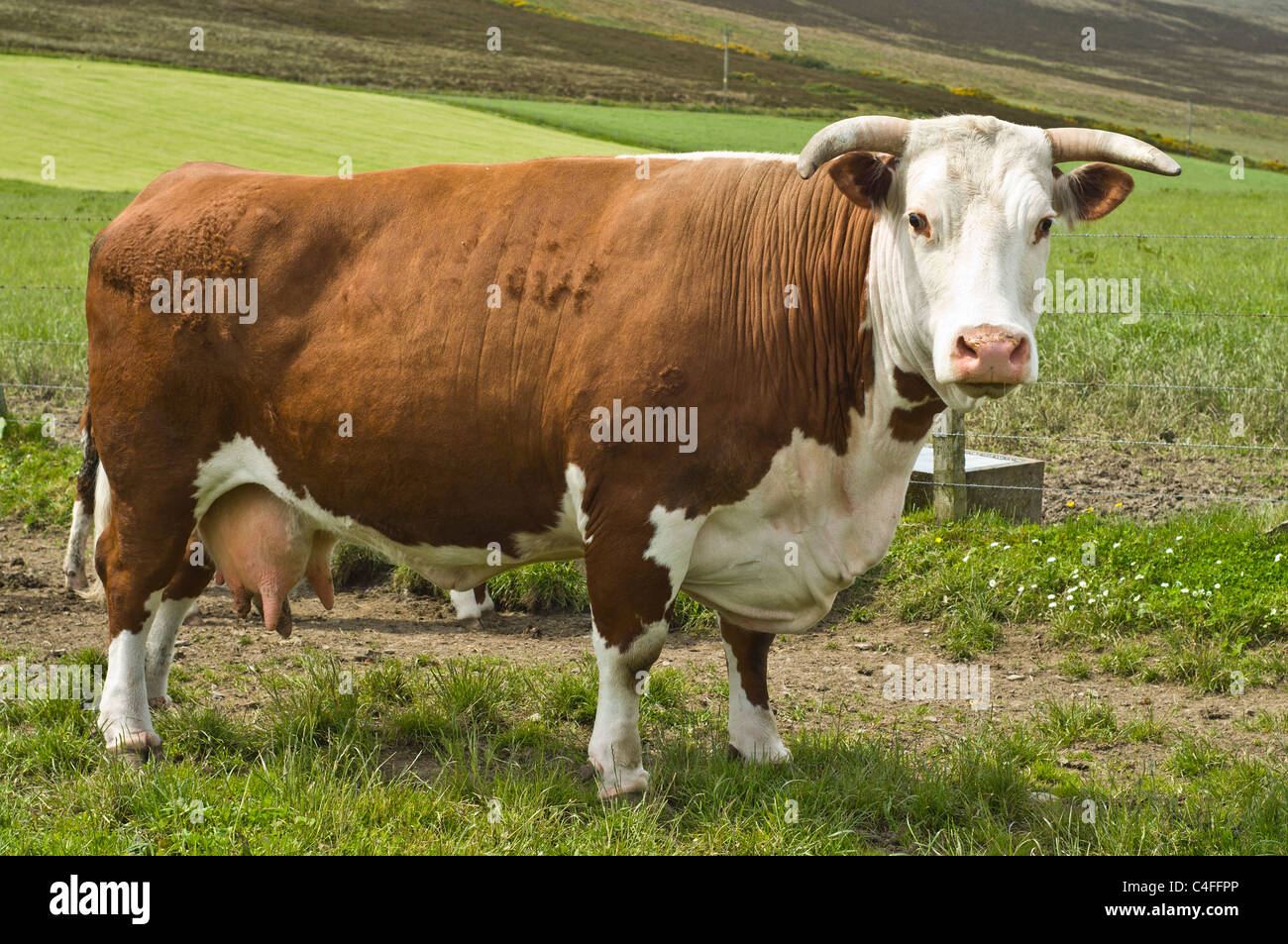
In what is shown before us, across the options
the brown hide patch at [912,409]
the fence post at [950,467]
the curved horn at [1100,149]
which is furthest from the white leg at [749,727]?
the fence post at [950,467]

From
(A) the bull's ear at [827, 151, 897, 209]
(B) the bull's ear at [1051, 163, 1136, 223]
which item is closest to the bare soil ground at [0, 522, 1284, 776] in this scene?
(B) the bull's ear at [1051, 163, 1136, 223]

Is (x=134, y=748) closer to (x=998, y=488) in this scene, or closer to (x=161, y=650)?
(x=161, y=650)

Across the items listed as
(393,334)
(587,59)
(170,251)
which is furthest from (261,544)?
(587,59)

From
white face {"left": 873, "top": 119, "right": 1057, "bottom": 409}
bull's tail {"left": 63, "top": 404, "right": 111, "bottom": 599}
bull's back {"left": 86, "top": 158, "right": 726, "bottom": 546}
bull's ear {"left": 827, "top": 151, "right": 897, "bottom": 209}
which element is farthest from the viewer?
bull's tail {"left": 63, "top": 404, "right": 111, "bottom": 599}

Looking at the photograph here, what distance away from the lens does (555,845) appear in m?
3.92

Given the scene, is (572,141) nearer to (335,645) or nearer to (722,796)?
(335,645)

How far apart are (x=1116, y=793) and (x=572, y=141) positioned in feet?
87.5

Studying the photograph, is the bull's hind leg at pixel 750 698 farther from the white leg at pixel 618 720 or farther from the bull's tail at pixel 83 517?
the bull's tail at pixel 83 517

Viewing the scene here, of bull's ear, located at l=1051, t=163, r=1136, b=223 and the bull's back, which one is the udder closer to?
the bull's back

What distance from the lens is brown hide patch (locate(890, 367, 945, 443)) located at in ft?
13.1

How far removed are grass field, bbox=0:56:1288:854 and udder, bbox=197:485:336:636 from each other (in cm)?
55

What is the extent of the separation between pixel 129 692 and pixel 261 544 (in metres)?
0.79

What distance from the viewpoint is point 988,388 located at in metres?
3.46

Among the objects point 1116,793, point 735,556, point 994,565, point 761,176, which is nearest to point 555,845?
point 735,556
